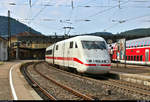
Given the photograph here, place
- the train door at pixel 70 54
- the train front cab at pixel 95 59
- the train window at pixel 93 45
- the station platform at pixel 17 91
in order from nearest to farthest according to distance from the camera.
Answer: the station platform at pixel 17 91 → the train front cab at pixel 95 59 → the train window at pixel 93 45 → the train door at pixel 70 54

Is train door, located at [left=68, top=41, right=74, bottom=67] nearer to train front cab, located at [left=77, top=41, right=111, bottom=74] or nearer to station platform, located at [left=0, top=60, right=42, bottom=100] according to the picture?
train front cab, located at [left=77, top=41, right=111, bottom=74]

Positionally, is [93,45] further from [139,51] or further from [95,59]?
[139,51]

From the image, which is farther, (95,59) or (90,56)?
(90,56)

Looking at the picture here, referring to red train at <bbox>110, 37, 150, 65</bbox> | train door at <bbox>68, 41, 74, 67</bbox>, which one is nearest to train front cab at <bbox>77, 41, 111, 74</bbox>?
train door at <bbox>68, 41, 74, 67</bbox>

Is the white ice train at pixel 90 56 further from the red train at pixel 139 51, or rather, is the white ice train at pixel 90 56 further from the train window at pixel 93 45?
the red train at pixel 139 51

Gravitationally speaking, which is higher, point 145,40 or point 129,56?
point 145,40

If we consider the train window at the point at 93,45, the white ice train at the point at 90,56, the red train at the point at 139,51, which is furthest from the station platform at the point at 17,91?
the red train at the point at 139,51

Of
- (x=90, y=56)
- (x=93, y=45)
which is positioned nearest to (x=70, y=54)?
(x=93, y=45)

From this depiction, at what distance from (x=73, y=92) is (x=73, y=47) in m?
8.15

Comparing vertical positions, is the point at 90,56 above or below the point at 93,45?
below

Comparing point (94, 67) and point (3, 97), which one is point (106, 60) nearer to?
point (94, 67)

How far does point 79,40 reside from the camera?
17.1m

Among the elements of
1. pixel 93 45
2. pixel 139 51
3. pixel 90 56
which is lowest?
pixel 90 56

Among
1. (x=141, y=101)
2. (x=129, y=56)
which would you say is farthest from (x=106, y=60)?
(x=129, y=56)
